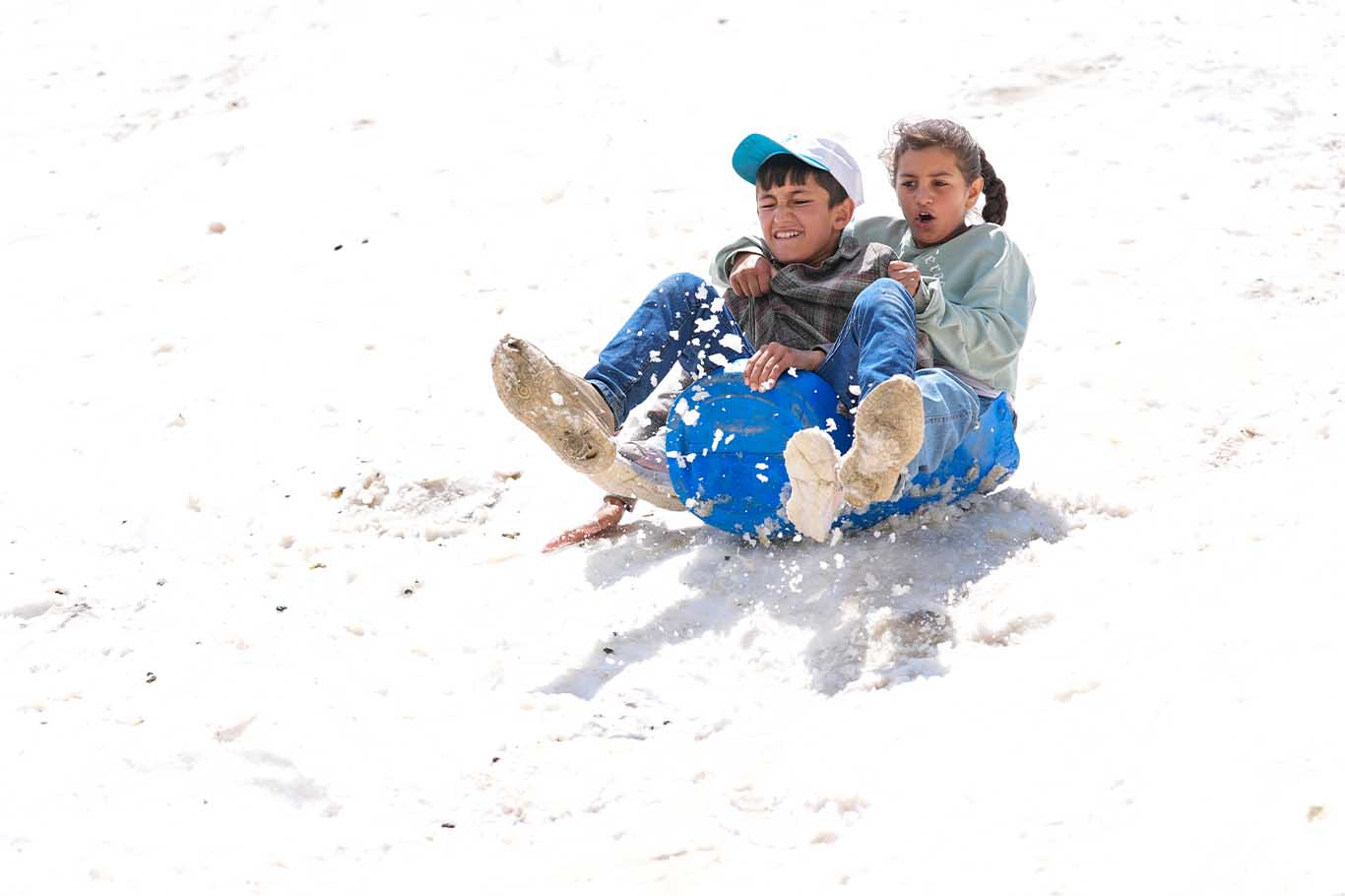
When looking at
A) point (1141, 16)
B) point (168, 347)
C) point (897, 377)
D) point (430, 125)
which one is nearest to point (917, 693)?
point (897, 377)

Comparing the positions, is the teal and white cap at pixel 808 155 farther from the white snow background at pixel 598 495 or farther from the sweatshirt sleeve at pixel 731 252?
the white snow background at pixel 598 495

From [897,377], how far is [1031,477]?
117 centimetres

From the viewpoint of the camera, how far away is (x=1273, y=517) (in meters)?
3.18

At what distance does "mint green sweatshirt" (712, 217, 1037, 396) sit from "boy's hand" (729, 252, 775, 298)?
0.28ft

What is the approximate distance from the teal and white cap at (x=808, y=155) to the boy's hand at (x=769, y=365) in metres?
0.55

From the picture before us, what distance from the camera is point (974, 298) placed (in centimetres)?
362

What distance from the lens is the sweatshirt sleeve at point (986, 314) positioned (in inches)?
138

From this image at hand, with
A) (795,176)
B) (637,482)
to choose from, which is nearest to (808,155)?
(795,176)

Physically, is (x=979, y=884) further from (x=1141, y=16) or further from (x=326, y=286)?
(x=1141, y=16)

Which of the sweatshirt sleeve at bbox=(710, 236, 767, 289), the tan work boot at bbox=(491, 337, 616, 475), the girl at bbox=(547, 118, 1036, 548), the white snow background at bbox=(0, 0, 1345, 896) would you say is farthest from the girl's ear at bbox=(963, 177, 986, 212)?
the tan work boot at bbox=(491, 337, 616, 475)

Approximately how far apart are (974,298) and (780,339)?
20.6 inches

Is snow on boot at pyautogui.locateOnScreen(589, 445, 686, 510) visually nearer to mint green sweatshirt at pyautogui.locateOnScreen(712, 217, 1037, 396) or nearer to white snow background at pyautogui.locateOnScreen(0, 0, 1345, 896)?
white snow background at pyautogui.locateOnScreen(0, 0, 1345, 896)

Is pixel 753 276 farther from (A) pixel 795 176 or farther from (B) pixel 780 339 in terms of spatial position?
(A) pixel 795 176

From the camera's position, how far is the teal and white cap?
3705mm
